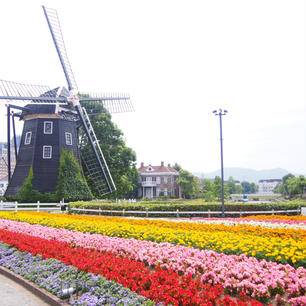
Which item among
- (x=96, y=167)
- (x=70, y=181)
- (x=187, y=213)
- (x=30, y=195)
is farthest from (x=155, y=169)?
(x=187, y=213)

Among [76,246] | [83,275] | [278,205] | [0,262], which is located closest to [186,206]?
[278,205]

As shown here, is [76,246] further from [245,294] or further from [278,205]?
[278,205]

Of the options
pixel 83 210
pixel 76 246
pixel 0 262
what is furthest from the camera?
pixel 83 210

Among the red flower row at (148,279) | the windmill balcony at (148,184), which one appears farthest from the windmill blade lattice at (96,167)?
the windmill balcony at (148,184)

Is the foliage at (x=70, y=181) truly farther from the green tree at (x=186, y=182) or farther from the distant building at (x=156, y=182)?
the distant building at (x=156, y=182)

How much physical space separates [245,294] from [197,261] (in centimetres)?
214

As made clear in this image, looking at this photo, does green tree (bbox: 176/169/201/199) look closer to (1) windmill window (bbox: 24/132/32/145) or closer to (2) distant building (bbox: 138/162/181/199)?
(2) distant building (bbox: 138/162/181/199)

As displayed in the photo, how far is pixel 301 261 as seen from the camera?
7949mm

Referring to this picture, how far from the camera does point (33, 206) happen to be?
1192 inches

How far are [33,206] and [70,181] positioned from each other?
424 cm

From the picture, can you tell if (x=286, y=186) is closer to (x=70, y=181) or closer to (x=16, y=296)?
(x=70, y=181)

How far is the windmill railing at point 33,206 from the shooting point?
28500 millimetres

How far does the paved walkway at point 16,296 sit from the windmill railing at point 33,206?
2050 cm

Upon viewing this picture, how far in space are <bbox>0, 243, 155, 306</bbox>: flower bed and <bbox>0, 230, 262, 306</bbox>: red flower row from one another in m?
0.22
